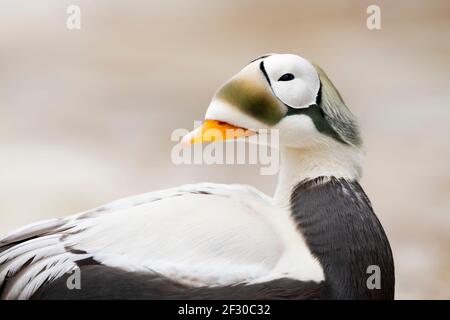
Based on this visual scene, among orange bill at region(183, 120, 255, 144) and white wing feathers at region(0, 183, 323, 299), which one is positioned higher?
orange bill at region(183, 120, 255, 144)

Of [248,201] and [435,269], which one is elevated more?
[248,201]

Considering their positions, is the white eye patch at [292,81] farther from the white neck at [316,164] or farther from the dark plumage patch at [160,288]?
the dark plumage patch at [160,288]

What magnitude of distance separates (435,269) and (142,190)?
0.41 m

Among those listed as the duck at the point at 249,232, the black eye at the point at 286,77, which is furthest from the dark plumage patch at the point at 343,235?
the black eye at the point at 286,77

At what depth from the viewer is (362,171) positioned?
80cm

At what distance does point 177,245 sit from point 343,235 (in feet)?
0.56

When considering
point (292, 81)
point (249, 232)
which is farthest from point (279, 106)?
point (249, 232)

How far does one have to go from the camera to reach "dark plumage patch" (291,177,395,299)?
0.74m

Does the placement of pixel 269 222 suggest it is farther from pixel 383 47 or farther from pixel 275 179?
pixel 383 47

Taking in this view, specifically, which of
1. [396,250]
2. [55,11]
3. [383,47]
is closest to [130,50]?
[55,11]

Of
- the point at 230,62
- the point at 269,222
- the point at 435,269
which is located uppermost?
the point at 230,62

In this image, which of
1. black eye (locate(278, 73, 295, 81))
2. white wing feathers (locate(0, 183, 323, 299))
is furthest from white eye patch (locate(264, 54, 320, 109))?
white wing feathers (locate(0, 183, 323, 299))

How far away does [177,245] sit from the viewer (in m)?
0.73

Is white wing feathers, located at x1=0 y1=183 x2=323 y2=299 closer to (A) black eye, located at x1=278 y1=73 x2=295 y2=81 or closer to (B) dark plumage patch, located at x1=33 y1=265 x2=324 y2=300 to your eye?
(B) dark plumage patch, located at x1=33 y1=265 x2=324 y2=300
